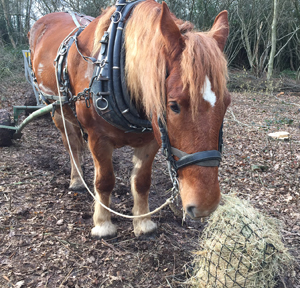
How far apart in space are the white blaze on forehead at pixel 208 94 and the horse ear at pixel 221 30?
46 centimetres

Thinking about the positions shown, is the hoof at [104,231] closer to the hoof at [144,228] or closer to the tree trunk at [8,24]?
the hoof at [144,228]

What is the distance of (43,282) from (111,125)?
1.27 meters

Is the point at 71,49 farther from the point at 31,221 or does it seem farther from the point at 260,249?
the point at 260,249

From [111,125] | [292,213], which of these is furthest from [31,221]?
[292,213]

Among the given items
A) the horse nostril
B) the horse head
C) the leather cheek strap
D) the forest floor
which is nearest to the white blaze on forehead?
the horse head

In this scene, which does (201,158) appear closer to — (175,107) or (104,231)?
(175,107)

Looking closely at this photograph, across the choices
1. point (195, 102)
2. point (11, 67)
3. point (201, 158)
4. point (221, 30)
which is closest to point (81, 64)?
point (221, 30)

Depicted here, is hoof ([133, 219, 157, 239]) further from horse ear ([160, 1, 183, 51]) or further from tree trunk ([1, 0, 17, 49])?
tree trunk ([1, 0, 17, 49])

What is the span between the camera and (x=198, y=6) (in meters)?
13.7

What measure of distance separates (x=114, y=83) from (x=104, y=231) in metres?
1.40

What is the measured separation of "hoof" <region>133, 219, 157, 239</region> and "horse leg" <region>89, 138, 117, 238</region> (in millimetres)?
213

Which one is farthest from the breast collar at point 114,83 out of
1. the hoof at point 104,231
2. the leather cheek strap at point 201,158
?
the hoof at point 104,231

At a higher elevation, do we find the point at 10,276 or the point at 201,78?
the point at 201,78

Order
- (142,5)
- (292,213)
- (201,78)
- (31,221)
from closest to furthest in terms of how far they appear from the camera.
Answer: (201,78) < (142,5) < (31,221) < (292,213)
